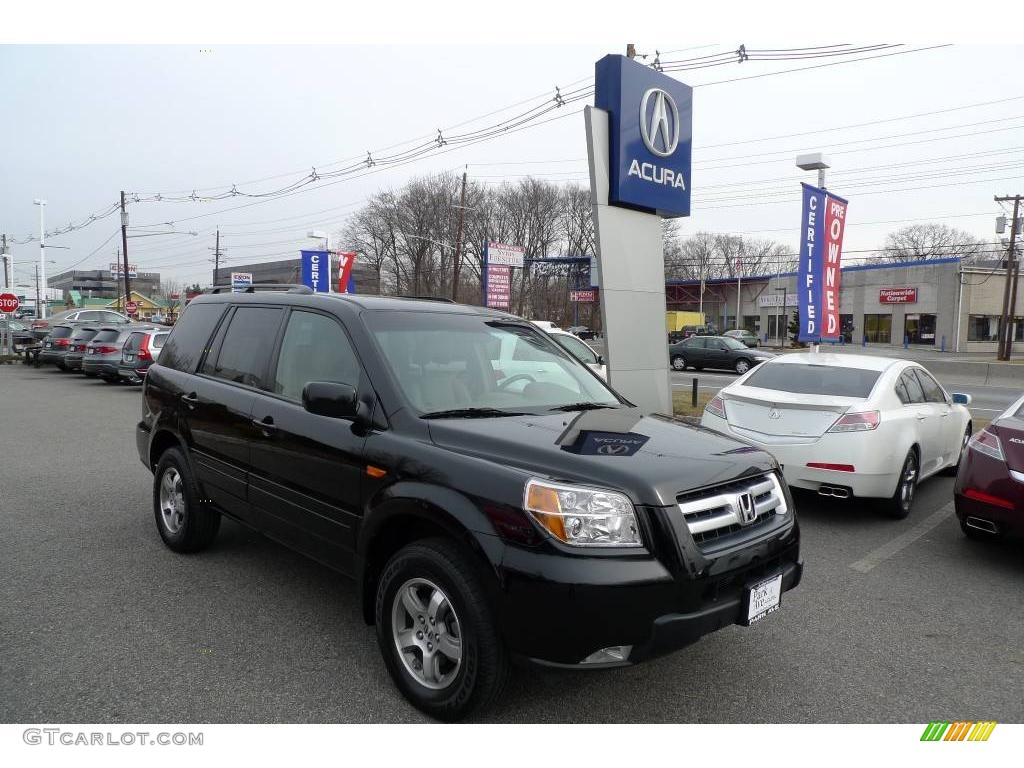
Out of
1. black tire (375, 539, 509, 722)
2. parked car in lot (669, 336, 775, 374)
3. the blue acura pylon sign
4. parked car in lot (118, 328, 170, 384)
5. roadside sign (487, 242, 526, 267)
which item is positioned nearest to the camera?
black tire (375, 539, 509, 722)

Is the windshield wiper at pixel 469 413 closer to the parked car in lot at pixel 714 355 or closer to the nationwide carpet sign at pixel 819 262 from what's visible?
the nationwide carpet sign at pixel 819 262

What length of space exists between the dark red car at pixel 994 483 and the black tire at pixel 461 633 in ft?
13.5

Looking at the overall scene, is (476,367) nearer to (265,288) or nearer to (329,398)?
(329,398)

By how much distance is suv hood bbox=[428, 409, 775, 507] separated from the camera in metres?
2.88

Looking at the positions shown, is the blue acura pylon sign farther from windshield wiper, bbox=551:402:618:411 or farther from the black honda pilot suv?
windshield wiper, bbox=551:402:618:411

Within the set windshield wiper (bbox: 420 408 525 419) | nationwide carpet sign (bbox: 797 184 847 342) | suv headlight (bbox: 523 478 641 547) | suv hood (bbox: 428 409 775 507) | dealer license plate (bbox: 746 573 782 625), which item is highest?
nationwide carpet sign (bbox: 797 184 847 342)

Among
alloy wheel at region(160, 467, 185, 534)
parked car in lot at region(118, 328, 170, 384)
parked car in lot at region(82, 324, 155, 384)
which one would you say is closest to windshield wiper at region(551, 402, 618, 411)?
alloy wheel at region(160, 467, 185, 534)

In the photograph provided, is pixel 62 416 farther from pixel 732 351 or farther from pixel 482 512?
pixel 732 351

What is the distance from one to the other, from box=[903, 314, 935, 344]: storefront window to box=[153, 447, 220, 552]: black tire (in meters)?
59.8

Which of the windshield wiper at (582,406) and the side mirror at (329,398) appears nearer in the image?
the side mirror at (329,398)

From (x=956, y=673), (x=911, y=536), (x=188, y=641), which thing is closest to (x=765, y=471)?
(x=956, y=673)

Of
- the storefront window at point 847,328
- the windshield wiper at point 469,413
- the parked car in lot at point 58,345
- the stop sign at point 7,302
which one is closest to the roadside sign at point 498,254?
the parked car in lot at point 58,345

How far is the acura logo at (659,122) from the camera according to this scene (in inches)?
386

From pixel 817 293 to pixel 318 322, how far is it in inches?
446
